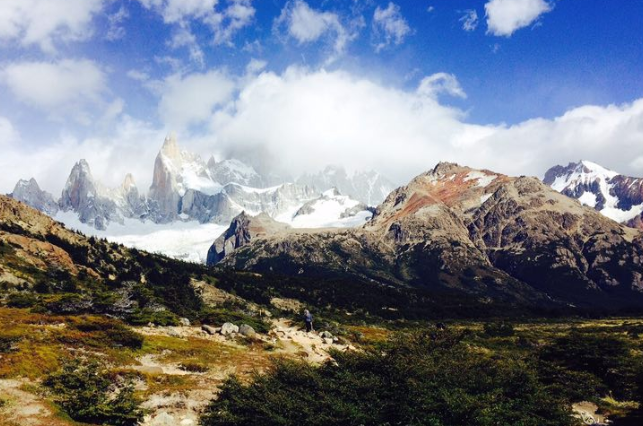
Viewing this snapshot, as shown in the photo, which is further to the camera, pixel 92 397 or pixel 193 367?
pixel 193 367

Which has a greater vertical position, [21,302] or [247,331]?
[21,302]

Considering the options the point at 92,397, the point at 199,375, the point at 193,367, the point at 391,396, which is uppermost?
the point at 391,396

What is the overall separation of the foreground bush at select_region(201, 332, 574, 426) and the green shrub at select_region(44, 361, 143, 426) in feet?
15.2

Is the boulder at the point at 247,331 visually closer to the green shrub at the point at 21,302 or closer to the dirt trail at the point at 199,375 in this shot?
the dirt trail at the point at 199,375

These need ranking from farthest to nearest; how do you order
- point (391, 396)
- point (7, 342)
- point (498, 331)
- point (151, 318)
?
point (498, 331)
point (151, 318)
point (7, 342)
point (391, 396)

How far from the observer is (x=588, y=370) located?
150 feet

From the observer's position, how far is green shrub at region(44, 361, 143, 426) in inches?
1059

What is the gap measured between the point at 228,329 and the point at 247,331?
88.3 inches

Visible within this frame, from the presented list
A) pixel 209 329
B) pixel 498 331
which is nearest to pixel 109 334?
pixel 209 329

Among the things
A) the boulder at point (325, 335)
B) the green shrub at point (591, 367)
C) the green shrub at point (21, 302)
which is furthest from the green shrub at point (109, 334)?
the green shrub at point (591, 367)

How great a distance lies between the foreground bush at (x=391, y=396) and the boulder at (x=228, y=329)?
20502 mm

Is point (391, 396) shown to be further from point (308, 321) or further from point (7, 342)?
point (308, 321)

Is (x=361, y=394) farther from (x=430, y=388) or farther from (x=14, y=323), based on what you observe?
(x=14, y=323)

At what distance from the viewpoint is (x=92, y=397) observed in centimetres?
2844
